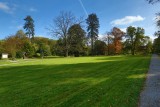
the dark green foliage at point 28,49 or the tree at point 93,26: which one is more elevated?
the tree at point 93,26

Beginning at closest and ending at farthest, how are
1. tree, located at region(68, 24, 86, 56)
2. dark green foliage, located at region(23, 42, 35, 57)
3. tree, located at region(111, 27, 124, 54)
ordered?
tree, located at region(68, 24, 86, 56), dark green foliage, located at region(23, 42, 35, 57), tree, located at region(111, 27, 124, 54)

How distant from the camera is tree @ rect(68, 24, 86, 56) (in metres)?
57.9

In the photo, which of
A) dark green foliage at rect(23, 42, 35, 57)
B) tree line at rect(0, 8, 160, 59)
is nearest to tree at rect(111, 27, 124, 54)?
tree line at rect(0, 8, 160, 59)

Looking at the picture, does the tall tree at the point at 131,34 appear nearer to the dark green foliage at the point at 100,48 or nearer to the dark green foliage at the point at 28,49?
the dark green foliage at the point at 100,48

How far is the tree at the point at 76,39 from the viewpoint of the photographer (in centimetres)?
5794

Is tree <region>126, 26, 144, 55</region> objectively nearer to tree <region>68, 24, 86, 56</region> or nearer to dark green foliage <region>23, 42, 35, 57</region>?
tree <region>68, 24, 86, 56</region>

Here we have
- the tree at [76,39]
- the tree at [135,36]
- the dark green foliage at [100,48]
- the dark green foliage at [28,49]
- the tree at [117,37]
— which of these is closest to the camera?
the tree at [76,39]

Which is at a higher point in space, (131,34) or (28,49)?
(131,34)

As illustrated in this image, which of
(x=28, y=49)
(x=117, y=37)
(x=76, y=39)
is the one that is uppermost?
(x=117, y=37)

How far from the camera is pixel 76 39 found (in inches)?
2557

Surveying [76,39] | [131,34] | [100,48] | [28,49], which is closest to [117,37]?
[131,34]

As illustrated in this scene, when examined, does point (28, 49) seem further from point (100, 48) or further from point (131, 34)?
point (131, 34)

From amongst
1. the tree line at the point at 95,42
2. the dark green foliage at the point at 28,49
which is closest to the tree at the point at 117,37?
the tree line at the point at 95,42

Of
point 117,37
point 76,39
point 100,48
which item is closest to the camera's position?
point 76,39
